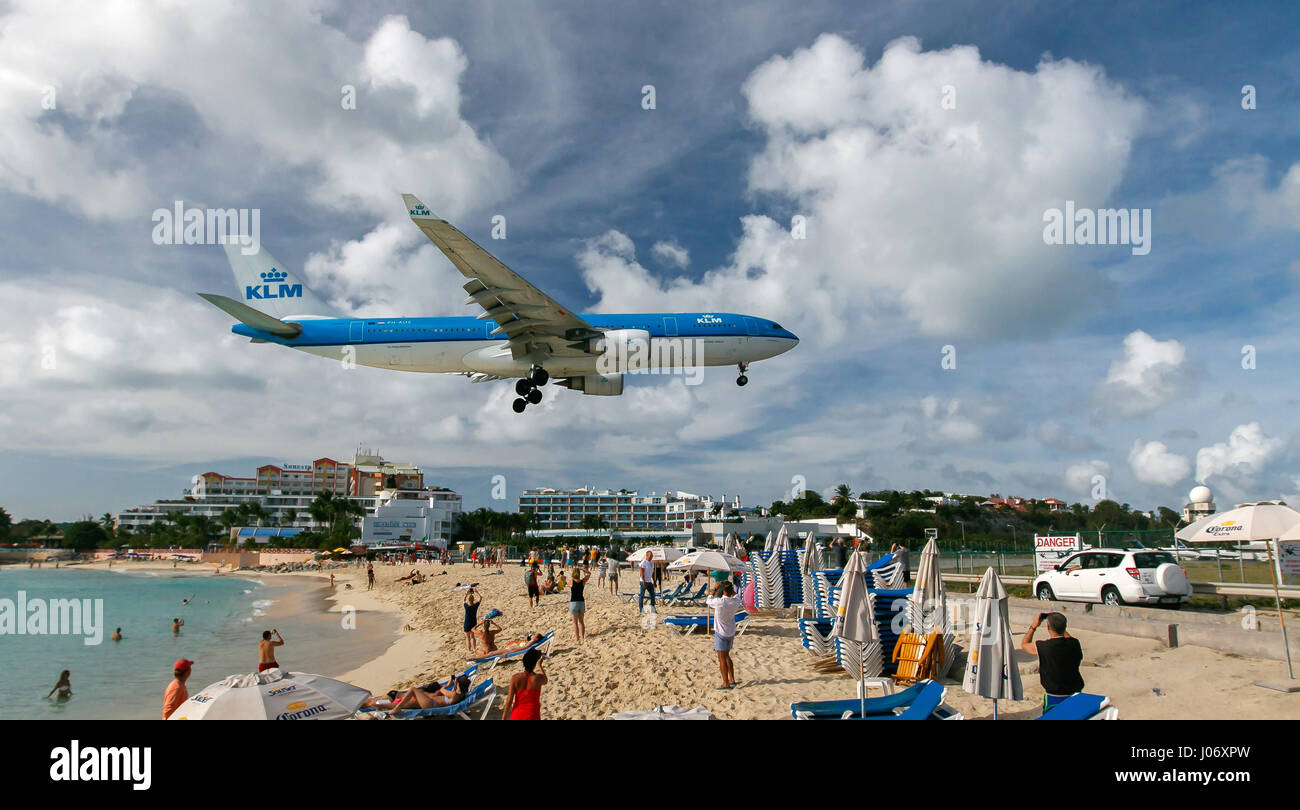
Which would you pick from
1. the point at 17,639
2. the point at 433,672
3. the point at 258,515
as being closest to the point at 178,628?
the point at 17,639

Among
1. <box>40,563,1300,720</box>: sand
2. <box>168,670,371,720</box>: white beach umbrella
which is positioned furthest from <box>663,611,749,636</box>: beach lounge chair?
<box>168,670,371,720</box>: white beach umbrella

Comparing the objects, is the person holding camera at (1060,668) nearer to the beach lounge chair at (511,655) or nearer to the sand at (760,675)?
the sand at (760,675)

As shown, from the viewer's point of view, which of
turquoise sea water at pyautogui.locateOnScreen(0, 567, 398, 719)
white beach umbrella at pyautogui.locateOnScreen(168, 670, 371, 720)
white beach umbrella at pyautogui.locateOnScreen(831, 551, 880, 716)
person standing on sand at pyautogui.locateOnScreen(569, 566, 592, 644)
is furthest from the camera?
turquoise sea water at pyautogui.locateOnScreen(0, 567, 398, 719)

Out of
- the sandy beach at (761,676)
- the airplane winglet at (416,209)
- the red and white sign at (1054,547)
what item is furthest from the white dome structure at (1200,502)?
the airplane winglet at (416,209)

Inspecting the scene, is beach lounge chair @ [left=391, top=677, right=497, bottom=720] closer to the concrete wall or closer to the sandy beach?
the sandy beach

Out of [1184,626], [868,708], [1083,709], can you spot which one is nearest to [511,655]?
[868,708]
